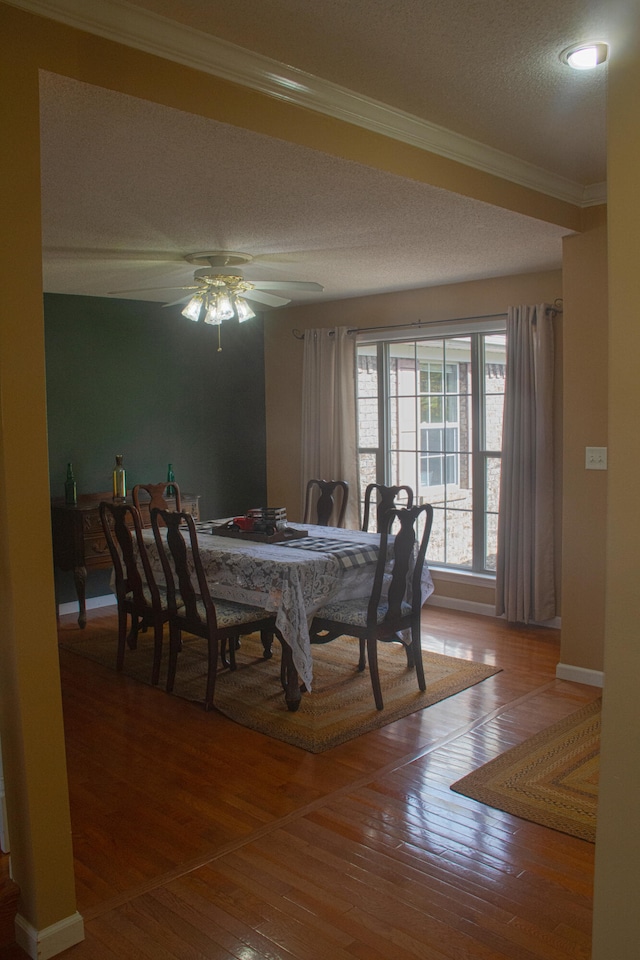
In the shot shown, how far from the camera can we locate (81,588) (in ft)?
17.9

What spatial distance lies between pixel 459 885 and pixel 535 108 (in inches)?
111

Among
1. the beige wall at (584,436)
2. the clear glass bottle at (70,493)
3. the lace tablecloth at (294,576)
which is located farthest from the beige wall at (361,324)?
the clear glass bottle at (70,493)

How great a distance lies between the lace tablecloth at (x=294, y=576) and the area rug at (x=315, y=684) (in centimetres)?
24

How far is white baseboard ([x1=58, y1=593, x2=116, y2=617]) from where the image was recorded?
5.82m

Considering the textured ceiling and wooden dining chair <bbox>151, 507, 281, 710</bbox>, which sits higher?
the textured ceiling

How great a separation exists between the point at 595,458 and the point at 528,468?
112 centimetres

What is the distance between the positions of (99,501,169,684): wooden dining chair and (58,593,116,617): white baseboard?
1219 mm

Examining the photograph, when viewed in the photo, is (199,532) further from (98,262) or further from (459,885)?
(459,885)

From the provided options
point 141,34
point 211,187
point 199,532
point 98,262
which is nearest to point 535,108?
point 211,187

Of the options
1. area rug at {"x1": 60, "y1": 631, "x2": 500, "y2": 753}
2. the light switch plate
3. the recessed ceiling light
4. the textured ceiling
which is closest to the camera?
the textured ceiling

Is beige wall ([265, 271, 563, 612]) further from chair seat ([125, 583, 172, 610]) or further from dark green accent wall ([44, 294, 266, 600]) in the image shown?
chair seat ([125, 583, 172, 610])

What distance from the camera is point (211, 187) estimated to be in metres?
3.23

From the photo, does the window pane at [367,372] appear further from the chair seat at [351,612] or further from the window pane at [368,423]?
the chair seat at [351,612]

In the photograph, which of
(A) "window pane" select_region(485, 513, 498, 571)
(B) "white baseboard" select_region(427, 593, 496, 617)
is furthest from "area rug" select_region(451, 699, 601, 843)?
(A) "window pane" select_region(485, 513, 498, 571)
